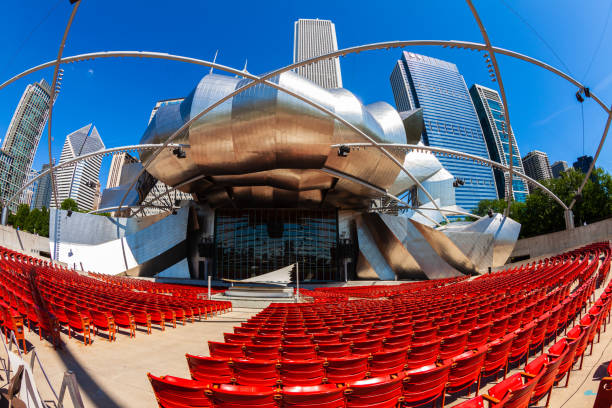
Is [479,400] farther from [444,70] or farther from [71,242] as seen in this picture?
[444,70]

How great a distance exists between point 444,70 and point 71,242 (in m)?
221

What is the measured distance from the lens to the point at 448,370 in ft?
10.4

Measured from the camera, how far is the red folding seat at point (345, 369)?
11.8 ft

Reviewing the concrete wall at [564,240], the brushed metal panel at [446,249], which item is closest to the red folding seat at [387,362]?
the brushed metal panel at [446,249]

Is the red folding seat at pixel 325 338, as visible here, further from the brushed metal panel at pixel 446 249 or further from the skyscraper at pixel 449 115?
the skyscraper at pixel 449 115

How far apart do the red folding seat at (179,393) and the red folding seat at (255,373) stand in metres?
0.78

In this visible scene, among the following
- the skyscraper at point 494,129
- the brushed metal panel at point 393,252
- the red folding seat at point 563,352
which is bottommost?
the brushed metal panel at point 393,252

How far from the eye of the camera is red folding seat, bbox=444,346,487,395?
3266 millimetres

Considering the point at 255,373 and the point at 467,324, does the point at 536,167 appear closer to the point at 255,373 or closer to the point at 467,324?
the point at 467,324

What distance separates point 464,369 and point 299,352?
229 cm

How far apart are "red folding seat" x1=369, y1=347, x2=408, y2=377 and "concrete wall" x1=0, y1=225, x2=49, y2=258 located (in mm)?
33726

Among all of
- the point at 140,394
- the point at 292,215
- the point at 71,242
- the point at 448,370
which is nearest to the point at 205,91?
the point at 292,215

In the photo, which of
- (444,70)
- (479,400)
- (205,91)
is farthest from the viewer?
(444,70)

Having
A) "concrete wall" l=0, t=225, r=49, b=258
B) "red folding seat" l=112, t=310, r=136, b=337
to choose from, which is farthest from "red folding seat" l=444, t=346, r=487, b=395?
"concrete wall" l=0, t=225, r=49, b=258
